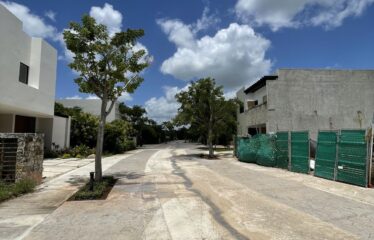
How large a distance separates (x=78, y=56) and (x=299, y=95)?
19.4m

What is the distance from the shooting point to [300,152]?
51.9 ft

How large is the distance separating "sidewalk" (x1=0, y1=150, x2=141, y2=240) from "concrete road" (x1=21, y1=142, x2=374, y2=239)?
0.29m

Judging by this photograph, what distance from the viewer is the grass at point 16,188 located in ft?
31.1

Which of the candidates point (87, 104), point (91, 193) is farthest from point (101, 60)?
point (87, 104)

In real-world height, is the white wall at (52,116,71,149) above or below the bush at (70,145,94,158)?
above

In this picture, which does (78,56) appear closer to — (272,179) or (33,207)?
(33,207)

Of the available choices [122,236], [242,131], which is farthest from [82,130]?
[122,236]

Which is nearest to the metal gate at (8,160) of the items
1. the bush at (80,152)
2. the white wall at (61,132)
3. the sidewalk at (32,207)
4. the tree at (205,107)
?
the sidewalk at (32,207)

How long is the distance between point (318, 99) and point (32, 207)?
23.7 metres

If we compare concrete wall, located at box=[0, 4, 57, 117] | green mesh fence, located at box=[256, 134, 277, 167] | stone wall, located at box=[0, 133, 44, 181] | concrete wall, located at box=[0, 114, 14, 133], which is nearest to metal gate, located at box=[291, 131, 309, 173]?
green mesh fence, located at box=[256, 134, 277, 167]

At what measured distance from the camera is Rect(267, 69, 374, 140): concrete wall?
2630 centimetres

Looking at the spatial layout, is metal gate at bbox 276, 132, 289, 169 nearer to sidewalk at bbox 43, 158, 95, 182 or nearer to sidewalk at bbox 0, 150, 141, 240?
sidewalk at bbox 0, 150, 141, 240

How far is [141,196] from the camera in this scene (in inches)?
398

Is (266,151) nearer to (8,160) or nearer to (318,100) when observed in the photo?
(318,100)
